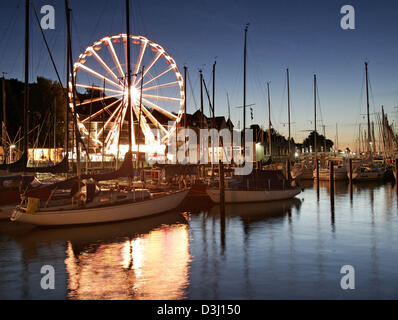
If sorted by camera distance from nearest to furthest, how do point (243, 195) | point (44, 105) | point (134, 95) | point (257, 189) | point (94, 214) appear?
point (94, 214), point (243, 195), point (257, 189), point (134, 95), point (44, 105)

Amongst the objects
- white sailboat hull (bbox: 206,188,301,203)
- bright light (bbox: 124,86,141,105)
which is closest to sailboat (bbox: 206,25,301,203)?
white sailboat hull (bbox: 206,188,301,203)

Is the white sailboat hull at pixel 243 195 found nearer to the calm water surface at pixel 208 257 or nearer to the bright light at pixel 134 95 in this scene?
the calm water surface at pixel 208 257

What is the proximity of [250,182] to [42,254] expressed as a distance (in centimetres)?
1905

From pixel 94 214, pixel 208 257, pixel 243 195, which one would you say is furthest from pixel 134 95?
pixel 208 257

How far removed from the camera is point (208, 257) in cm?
1691

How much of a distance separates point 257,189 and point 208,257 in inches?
623

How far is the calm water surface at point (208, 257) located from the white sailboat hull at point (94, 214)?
0.45 m

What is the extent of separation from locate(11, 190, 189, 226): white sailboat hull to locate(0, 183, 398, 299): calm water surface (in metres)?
0.45

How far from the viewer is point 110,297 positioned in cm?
1200

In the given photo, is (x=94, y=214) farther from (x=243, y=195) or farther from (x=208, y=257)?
(x=243, y=195)

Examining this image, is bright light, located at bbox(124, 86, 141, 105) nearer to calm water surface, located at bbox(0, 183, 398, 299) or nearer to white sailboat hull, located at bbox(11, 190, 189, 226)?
calm water surface, located at bbox(0, 183, 398, 299)

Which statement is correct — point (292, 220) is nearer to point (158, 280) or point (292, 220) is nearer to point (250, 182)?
point (250, 182)

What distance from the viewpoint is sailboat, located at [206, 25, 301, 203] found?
103 ft
